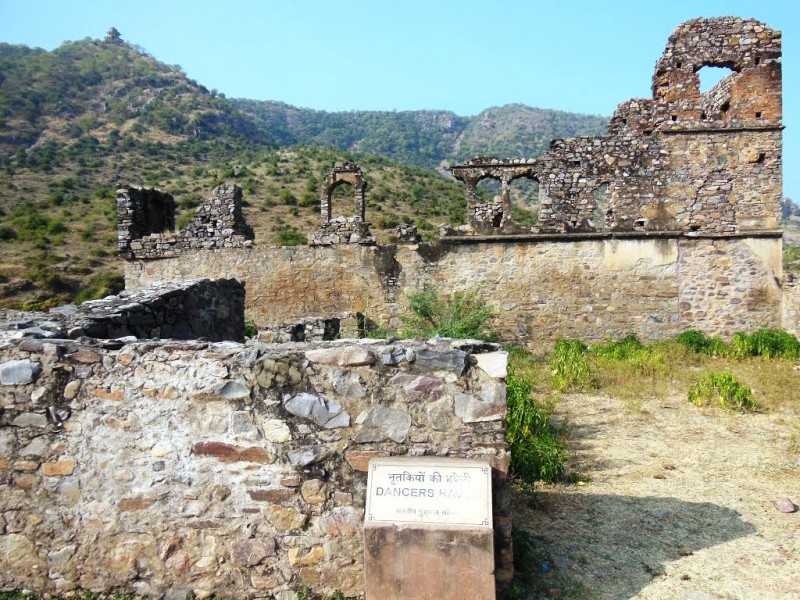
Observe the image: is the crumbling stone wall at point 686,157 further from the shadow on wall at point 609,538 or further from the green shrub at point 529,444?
the shadow on wall at point 609,538

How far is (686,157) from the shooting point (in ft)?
39.2

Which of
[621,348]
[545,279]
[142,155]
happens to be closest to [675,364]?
[621,348]

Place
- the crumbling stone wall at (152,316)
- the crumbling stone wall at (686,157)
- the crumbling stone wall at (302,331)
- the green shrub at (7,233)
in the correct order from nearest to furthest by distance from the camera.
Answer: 1. the crumbling stone wall at (152,316)
2. the crumbling stone wall at (302,331)
3. the crumbling stone wall at (686,157)
4. the green shrub at (7,233)

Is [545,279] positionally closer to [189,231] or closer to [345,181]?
[345,181]

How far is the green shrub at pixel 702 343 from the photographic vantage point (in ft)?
37.9

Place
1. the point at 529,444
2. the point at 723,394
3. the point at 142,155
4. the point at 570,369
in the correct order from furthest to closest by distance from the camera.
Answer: the point at 142,155 → the point at 570,369 → the point at 723,394 → the point at 529,444

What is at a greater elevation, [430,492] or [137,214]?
[137,214]

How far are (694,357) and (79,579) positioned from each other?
35.1 feet

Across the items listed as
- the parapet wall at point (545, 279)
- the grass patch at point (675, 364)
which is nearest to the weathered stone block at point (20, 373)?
the grass patch at point (675, 364)

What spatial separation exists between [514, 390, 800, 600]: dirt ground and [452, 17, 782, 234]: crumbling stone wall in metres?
5.31

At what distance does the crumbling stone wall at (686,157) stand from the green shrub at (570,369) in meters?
2.50

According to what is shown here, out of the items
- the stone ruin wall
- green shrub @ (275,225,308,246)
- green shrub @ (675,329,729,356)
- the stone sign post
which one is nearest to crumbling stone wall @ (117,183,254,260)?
the stone ruin wall

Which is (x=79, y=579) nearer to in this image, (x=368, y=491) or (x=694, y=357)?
(x=368, y=491)

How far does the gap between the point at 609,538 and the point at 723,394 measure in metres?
4.71
